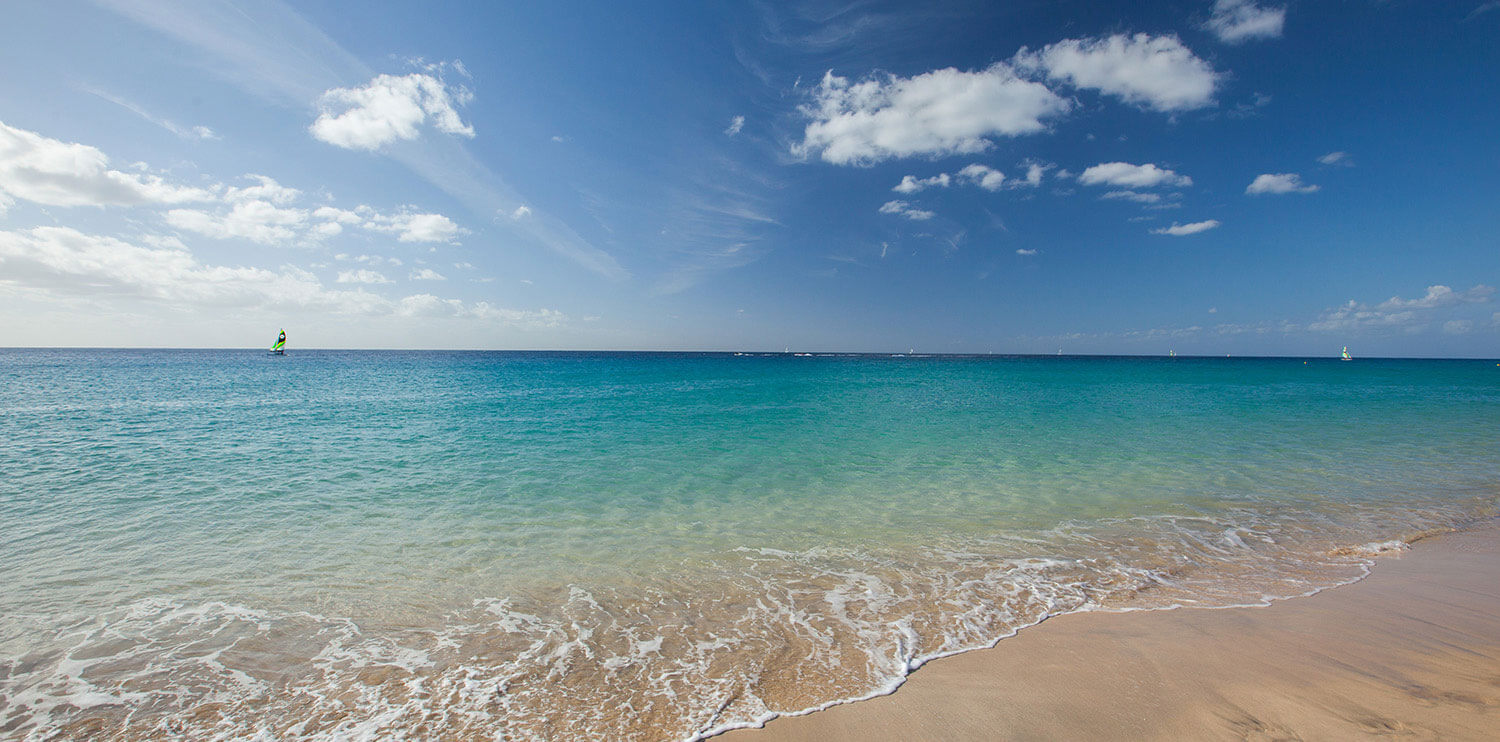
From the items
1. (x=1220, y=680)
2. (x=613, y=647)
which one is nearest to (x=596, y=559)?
(x=613, y=647)

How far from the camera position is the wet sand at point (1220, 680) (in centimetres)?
409

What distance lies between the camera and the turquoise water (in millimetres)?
4680

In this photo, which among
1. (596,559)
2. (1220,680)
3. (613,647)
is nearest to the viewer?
(1220,680)

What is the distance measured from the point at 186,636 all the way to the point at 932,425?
71.6 feet

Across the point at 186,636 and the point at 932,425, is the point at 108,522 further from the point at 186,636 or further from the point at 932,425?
the point at 932,425

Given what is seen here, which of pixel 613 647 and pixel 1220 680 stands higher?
pixel 1220 680

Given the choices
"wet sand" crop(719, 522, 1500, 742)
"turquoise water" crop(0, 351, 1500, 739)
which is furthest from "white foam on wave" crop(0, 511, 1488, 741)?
"wet sand" crop(719, 522, 1500, 742)

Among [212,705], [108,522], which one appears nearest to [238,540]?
[108,522]

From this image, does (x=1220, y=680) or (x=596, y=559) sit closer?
(x=1220, y=680)

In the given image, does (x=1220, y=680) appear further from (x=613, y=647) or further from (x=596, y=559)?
(x=596, y=559)

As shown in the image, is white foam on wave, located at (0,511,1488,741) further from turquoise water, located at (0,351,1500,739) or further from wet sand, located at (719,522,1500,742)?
wet sand, located at (719,522,1500,742)

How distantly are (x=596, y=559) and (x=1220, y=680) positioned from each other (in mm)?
7208

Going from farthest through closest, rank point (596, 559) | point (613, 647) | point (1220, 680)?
point (596, 559) → point (613, 647) → point (1220, 680)

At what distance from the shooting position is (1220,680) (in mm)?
4676
